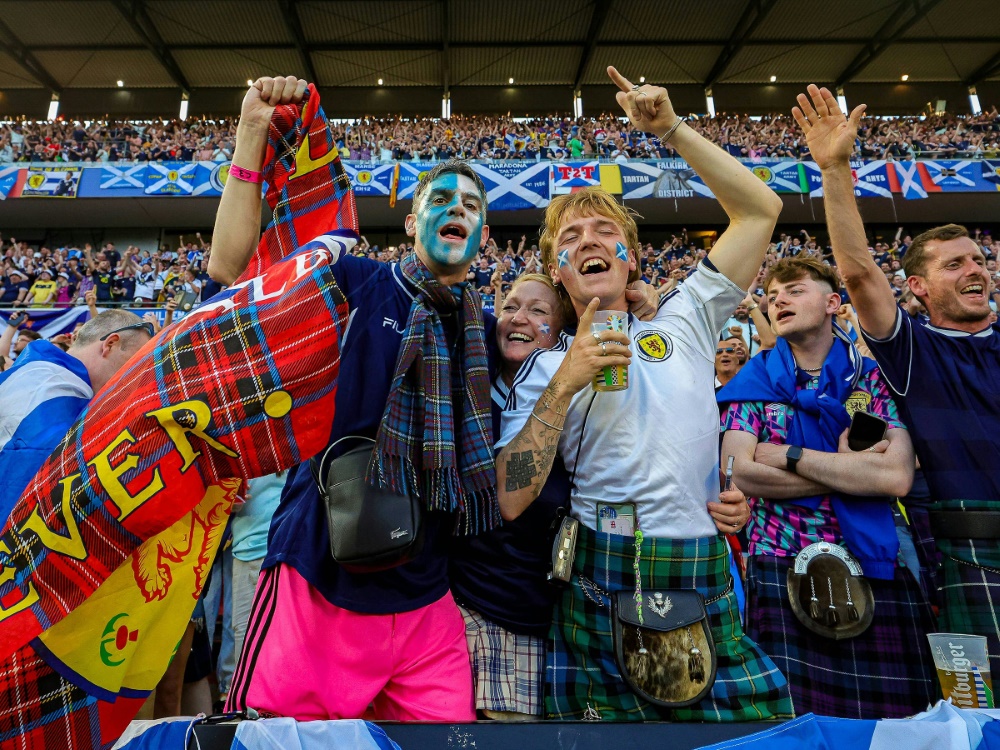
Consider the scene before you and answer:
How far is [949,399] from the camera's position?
7.28 ft

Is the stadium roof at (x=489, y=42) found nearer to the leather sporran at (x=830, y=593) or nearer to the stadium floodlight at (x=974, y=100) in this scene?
the stadium floodlight at (x=974, y=100)

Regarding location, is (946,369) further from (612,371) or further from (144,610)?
(144,610)

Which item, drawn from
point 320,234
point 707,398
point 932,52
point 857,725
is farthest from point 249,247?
point 932,52

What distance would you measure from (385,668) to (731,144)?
19.7m

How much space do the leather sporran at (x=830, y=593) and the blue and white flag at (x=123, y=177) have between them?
65.2ft

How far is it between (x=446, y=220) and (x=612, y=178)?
1560 cm

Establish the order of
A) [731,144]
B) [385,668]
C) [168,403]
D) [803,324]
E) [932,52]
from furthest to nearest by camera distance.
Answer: [932,52]
[731,144]
[803,324]
[385,668]
[168,403]

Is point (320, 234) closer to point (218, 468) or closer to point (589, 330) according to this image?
point (218, 468)

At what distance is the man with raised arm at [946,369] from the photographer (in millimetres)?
2029

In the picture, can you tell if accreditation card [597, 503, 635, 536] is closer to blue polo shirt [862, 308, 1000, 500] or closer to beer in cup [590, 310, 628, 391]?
beer in cup [590, 310, 628, 391]

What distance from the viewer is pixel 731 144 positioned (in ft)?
59.9

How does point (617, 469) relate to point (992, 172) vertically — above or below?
below

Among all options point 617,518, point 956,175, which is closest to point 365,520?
point 617,518

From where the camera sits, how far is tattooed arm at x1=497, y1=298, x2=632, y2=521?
5.31 feet
